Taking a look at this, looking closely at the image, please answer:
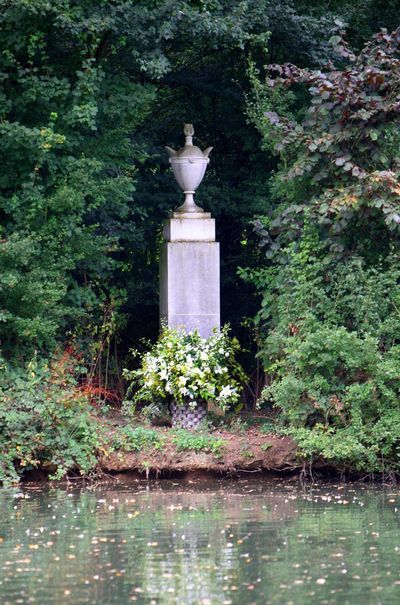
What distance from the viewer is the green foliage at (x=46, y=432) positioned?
43.7 feet

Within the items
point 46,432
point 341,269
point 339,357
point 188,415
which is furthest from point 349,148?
point 46,432

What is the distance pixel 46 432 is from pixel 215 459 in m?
1.81

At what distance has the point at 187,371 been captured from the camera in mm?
14711

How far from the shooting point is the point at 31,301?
49.2 feet

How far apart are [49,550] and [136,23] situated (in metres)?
7.82

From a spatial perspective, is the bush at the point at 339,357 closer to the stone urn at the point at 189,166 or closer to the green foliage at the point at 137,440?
the green foliage at the point at 137,440

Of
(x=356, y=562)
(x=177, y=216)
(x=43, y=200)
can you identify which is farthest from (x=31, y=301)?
(x=356, y=562)

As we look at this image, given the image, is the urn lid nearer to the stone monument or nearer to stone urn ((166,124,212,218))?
stone urn ((166,124,212,218))

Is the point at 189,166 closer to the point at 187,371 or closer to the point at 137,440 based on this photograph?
the point at 187,371

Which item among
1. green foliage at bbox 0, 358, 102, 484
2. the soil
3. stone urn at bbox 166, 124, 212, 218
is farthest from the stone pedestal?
the soil

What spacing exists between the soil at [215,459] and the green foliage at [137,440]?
5 centimetres

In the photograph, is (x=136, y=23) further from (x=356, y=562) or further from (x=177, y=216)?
(x=356, y=562)

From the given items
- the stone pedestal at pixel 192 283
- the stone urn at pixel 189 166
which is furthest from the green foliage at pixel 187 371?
the stone urn at pixel 189 166

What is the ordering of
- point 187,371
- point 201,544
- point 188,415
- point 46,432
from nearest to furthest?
point 201,544
point 46,432
point 187,371
point 188,415
